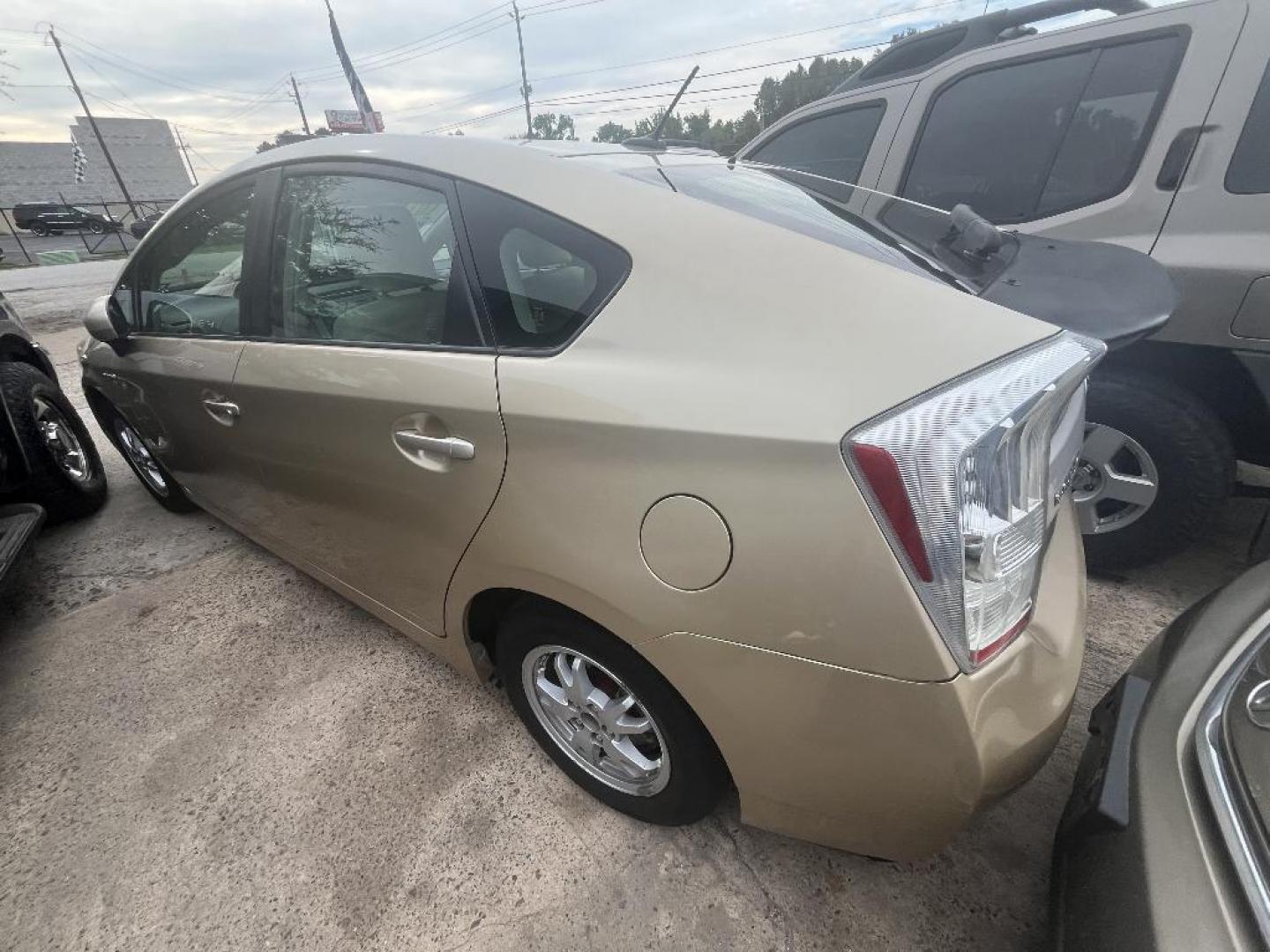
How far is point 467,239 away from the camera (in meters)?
1.43

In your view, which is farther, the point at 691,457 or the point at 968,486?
the point at 691,457

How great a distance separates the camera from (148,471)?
10.7 ft

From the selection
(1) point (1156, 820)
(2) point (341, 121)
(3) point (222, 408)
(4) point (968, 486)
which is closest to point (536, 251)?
(4) point (968, 486)

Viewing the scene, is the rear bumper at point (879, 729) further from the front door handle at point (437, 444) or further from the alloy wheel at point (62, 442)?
the alloy wheel at point (62, 442)

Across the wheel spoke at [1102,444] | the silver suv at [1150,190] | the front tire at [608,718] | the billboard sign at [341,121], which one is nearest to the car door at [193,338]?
the front tire at [608,718]

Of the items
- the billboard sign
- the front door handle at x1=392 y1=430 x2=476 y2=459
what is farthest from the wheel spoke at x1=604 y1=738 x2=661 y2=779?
the billboard sign

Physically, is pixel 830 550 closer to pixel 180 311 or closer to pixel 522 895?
pixel 522 895

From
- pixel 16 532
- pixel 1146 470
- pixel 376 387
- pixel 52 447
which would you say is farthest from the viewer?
pixel 52 447

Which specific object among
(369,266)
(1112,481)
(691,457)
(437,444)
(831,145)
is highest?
(831,145)

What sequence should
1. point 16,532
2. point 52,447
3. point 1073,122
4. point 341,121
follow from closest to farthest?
point 1073,122
point 16,532
point 52,447
point 341,121

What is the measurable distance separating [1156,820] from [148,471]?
4196 mm

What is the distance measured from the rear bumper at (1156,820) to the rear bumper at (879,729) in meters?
0.11

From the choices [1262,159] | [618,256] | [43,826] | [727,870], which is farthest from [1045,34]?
[43,826]

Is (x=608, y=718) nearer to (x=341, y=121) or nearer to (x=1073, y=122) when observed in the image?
(x=1073, y=122)
